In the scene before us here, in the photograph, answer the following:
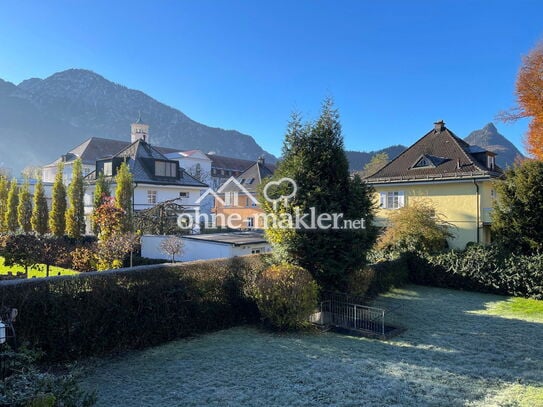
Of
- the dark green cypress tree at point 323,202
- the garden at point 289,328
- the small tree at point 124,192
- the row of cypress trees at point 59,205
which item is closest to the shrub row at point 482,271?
the garden at point 289,328

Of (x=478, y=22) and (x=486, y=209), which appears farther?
(x=486, y=209)

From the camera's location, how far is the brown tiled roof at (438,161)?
72.2 ft

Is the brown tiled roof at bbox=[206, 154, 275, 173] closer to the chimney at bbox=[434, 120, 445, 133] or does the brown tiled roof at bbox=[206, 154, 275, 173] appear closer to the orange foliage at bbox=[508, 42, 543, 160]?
the chimney at bbox=[434, 120, 445, 133]

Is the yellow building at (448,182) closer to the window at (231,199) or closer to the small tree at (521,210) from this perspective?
the small tree at (521,210)

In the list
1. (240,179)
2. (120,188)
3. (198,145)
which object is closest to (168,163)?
(120,188)

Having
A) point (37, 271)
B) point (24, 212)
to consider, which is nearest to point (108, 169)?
point (24, 212)

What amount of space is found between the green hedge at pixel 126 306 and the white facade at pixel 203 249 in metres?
5.48

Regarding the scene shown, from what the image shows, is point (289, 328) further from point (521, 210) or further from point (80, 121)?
point (80, 121)

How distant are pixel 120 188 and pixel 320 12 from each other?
47.7 ft

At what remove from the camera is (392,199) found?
24.8m

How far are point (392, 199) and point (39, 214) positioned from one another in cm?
2477

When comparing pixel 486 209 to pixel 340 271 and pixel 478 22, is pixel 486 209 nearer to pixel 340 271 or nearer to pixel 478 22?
pixel 478 22

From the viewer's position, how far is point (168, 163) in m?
30.7

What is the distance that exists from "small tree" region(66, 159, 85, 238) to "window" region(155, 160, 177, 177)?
21.5ft
